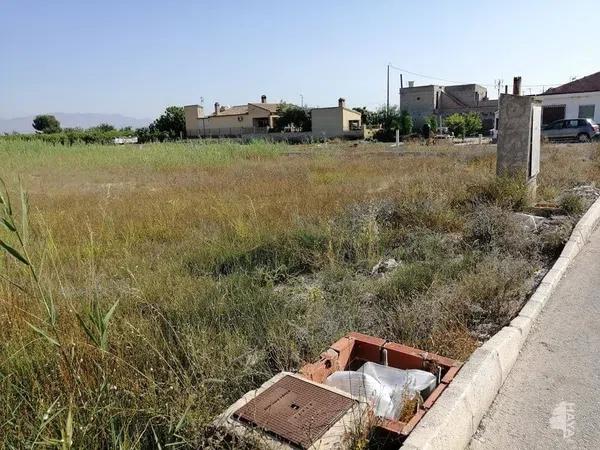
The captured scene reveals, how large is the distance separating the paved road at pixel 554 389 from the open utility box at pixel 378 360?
34 cm

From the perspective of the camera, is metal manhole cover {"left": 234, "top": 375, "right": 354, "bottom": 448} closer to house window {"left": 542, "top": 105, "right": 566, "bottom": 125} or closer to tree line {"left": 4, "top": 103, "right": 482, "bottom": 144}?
tree line {"left": 4, "top": 103, "right": 482, "bottom": 144}

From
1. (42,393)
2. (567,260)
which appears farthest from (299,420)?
(567,260)

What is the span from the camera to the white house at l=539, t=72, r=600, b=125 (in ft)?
121

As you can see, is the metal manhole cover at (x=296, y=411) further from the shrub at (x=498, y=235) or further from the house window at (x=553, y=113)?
the house window at (x=553, y=113)

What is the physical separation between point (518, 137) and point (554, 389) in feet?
20.8

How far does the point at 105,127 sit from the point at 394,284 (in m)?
84.9

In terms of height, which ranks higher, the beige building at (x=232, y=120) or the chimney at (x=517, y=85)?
the beige building at (x=232, y=120)

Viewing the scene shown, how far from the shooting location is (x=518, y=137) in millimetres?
8352

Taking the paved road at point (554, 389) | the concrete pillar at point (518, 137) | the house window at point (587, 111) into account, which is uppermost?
the house window at point (587, 111)

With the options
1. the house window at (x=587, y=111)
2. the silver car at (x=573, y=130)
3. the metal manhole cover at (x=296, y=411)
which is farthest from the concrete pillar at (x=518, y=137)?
the house window at (x=587, y=111)

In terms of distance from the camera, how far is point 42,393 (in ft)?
8.77

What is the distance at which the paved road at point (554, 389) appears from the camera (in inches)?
103

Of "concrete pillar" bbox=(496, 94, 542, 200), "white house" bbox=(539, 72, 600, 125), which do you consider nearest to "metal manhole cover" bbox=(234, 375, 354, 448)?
"concrete pillar" bbox=(496, 94, 542, 200)

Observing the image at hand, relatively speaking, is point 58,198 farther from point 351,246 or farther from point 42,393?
point 42,393
